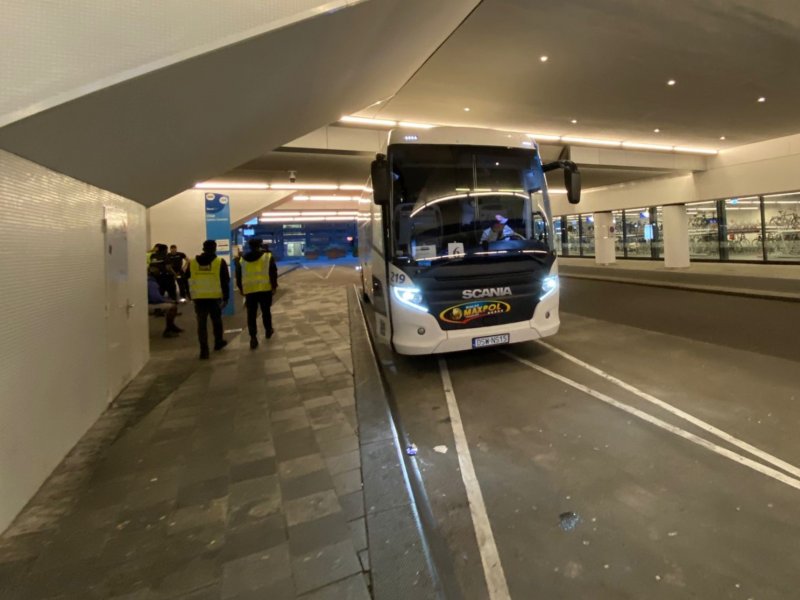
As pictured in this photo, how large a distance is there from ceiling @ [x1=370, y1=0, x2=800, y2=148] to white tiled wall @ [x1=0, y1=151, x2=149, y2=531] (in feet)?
17.9

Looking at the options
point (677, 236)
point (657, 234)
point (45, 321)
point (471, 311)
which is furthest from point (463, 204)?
point (657, 234)

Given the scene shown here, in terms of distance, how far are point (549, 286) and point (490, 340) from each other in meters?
1.20

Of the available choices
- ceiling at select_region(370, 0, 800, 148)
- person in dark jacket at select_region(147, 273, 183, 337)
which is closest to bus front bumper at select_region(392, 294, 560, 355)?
ceiling at select_region(370, 0, 800, 148)

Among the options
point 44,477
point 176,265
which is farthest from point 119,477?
point 176,265

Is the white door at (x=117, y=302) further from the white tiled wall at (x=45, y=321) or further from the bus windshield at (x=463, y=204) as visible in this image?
the bus windshield at (x=463, y=204)

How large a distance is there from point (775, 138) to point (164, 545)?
66.7ft

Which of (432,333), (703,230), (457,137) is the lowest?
(432,333)

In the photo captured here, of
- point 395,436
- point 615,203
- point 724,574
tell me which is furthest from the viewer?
point 615,203

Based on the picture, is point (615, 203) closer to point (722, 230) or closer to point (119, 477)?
point (722, 230)

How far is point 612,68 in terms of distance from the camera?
7.59 meters

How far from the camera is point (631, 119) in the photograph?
11.0m

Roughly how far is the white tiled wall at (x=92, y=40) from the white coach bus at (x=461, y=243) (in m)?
2.77

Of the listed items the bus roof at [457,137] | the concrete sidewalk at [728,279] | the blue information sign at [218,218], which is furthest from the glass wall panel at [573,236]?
the bus roof at [457,137]

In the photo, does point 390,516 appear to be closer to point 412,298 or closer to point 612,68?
point 412,298
